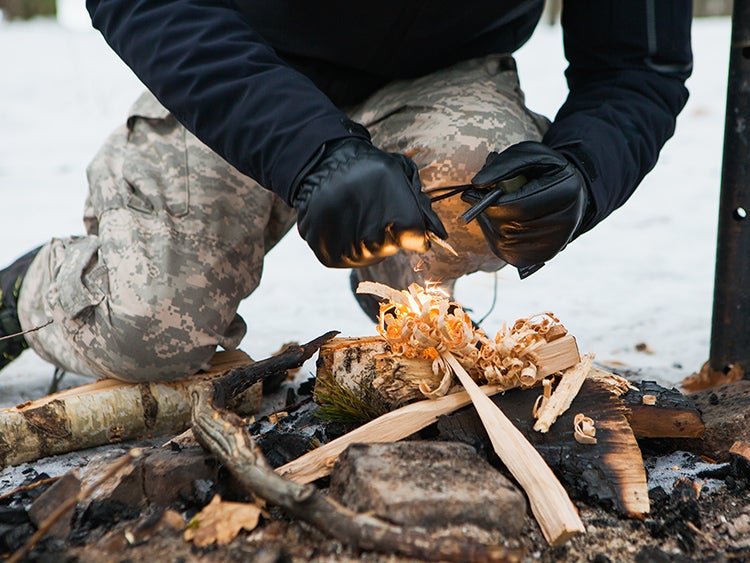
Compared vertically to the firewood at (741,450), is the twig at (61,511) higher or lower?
higher

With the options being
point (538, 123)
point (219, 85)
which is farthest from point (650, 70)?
point (219, 85)

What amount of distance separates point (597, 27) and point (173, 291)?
1570 mm

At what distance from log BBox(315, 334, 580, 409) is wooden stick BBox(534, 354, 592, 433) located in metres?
0.03

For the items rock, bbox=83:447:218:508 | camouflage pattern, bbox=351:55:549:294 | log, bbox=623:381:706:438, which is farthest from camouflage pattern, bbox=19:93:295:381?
log, bbox=623:381:706:438

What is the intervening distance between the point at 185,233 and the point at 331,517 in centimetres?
134

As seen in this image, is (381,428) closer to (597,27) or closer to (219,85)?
(219,85)

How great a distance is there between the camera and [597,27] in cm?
242

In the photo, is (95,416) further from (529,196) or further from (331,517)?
(529,196)

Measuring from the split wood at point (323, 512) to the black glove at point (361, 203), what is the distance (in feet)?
1.58

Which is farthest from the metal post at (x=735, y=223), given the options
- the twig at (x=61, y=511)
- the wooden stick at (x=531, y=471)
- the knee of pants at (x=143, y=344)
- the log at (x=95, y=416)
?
the twig at (x=61, y=511)

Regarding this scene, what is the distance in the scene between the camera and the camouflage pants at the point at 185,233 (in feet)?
Answer: 7.70

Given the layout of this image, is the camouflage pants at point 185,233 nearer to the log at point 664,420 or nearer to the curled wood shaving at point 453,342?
the curled wood shaving at point 453,342

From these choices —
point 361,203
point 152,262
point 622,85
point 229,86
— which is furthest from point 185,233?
point 622,85

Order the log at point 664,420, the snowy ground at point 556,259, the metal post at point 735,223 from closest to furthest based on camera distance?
the log at point 664,420
the metal post at point 735,223
the snowy ground at point 556,259
